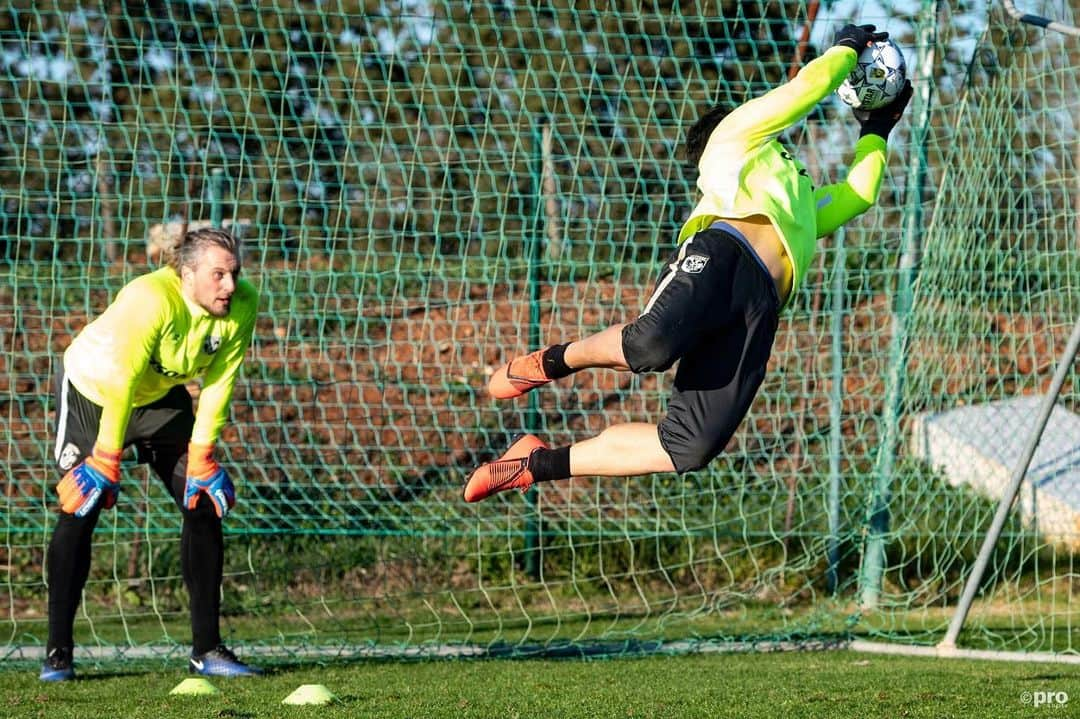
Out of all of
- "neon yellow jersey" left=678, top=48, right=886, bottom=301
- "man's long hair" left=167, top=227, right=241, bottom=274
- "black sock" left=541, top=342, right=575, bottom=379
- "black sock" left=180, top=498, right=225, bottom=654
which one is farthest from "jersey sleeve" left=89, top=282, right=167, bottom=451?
"neon yellow jersey" left=678, top=48, right=886, bottom=301

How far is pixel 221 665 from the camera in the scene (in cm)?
568

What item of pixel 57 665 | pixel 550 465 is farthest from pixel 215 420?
pixel 550 465

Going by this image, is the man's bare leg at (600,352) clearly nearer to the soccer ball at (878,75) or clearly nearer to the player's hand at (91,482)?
the soccer ball at (878,75)

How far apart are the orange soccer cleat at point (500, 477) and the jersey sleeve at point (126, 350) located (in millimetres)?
1449

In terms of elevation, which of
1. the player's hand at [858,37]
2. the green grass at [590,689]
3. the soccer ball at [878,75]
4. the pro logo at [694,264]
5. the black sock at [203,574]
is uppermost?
the player's hand at [858,37]

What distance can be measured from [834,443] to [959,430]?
3.21 feet

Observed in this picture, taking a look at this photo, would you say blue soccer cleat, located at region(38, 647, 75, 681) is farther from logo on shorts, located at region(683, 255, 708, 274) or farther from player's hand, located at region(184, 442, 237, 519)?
logo on shorts, located at region(683, 255, 708, 274)

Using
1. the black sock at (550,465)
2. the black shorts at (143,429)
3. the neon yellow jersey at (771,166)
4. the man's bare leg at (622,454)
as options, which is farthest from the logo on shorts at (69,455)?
the neon yellow jersey at (771,166)

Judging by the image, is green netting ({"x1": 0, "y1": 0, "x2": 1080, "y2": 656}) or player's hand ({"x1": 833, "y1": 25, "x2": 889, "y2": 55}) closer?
player's hand ({"x1": 833, "y1": 25, "x2": 889, "y2": 55})

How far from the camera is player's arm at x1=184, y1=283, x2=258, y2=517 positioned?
5449 mm

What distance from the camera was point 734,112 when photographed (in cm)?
442

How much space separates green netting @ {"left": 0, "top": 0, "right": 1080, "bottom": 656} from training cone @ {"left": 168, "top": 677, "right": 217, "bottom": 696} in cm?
135

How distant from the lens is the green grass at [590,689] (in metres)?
4.68

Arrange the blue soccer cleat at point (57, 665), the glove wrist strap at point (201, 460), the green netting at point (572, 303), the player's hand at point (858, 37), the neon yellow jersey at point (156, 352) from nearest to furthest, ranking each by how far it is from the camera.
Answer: the player's hand at point (858, 37)
the neon yellow jersey at point (156, 352)
the glove wrist strap at point (201, 460)
the blue soccer cleat at point (57, 665)
the green netting at point (572, 303)
